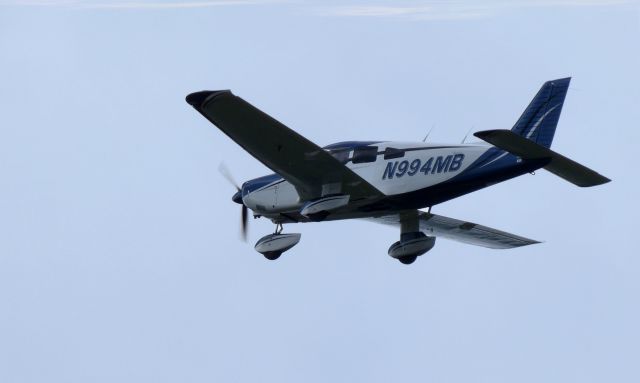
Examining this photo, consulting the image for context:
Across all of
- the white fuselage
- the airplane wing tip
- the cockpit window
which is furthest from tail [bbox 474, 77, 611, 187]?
the airplane wing tip

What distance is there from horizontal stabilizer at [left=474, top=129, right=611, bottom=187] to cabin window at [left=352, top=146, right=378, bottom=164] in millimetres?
3091

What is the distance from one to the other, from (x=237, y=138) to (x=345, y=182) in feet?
7.99

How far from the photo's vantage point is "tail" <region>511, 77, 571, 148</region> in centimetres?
2695

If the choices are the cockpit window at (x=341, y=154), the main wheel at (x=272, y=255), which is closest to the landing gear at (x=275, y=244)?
the main wheel at (x=272, y=255)

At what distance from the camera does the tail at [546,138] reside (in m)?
26.1

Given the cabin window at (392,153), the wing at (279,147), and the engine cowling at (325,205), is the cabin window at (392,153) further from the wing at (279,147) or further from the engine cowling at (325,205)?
the engine cowling at (325,205)

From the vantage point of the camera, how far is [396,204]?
28.3 m

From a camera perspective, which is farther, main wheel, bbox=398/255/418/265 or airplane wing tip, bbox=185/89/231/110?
main wheel, bbox=398/255/418/265

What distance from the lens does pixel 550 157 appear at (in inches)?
1040

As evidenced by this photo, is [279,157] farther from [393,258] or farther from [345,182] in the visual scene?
[393,258]

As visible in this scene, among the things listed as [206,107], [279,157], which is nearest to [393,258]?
[279,157]

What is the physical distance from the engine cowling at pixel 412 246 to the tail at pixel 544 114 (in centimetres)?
Result: 354

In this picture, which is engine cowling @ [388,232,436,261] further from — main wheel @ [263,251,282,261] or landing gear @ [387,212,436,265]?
main wheel @ [263,251,282,261]

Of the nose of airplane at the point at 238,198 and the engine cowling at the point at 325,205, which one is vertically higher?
the nose of airplane at the point at 238,198
